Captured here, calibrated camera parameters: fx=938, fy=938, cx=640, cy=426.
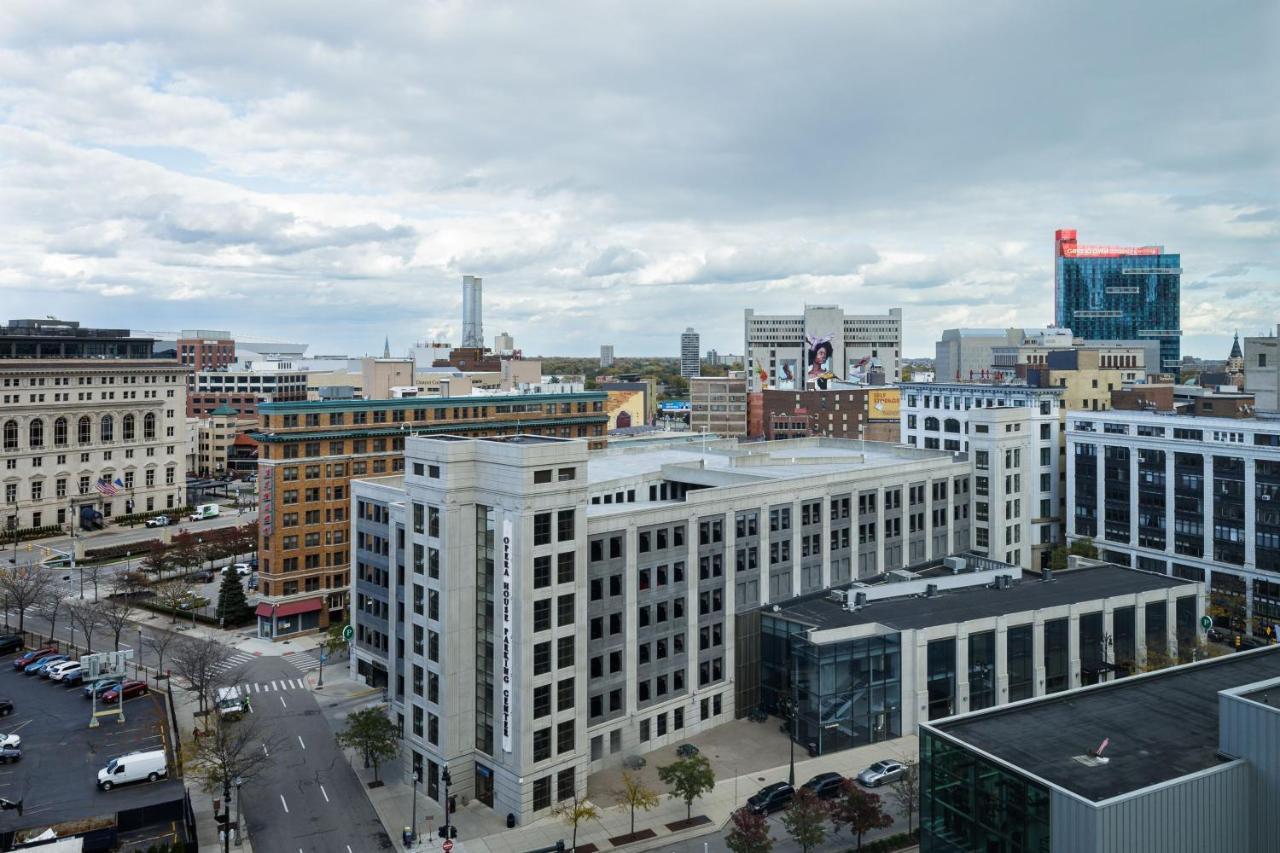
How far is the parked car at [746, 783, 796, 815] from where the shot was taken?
58.8 metres

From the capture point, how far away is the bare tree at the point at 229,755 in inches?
2283

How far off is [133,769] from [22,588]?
47682 millimetres

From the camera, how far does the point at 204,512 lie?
545ft

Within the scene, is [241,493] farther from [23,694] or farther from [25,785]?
[25,785]

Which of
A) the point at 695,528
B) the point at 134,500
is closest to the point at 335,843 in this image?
the point at 695,528

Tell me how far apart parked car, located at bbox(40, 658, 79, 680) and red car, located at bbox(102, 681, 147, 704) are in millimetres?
8035

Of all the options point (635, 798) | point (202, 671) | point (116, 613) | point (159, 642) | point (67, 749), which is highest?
point (116, 613)

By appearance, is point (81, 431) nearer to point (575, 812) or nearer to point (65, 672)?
point (65, 672)

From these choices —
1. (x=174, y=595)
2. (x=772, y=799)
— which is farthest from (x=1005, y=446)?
(x=174, y=595)

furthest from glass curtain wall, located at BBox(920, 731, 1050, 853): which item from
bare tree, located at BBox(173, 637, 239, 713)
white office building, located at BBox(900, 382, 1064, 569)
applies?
white office building, located at BBox(900, 382, 1064, 569)

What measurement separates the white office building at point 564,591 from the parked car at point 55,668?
2551 centimetres

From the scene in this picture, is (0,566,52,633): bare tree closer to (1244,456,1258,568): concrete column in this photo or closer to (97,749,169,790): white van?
(97,749,169,790): white van

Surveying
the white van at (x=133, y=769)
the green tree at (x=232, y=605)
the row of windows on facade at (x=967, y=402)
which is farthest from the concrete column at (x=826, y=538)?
the green tree at (x=232, y=605)

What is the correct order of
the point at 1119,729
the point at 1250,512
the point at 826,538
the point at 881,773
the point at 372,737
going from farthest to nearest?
the point at 1250,512
the point at 826,538
the point at 881,773
the point at 372,737
the point at 1119,729
